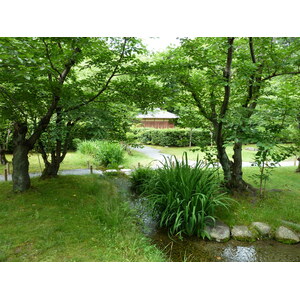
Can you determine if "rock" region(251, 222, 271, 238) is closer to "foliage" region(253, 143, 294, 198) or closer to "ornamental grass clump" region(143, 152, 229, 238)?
"ornamental grass clump" region(143, 152, 229, 238)

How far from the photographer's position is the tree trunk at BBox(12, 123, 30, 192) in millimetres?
3336

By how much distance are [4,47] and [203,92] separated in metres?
3.03

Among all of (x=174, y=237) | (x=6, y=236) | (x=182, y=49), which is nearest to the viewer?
(x=6, y=236)

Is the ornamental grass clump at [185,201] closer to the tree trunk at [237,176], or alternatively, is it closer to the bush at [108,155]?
the tree trunk at [237,176]

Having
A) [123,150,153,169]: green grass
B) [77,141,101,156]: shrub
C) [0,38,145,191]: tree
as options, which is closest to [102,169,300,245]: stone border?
[0,38,145,191]: tree

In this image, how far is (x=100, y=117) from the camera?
299cm

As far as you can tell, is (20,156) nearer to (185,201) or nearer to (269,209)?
(185,201)

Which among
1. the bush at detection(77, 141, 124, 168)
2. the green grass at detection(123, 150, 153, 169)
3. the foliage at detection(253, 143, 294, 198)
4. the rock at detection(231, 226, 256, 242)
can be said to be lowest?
the rock at detection(231, 226, 256, 242)

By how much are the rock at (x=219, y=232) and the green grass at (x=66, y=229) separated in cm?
85

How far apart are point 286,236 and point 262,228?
29 centimetres

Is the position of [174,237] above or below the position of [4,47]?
below

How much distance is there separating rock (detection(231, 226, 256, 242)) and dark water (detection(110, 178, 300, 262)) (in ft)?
0.21

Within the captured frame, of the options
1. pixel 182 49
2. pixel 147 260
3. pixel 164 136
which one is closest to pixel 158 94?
pixel 182 49

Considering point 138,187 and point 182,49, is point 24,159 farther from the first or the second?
point 182,49
